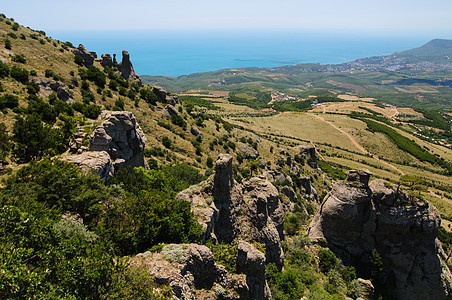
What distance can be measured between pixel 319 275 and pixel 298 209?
15.8 metres

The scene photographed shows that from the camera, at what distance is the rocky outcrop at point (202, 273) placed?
33.6 ft

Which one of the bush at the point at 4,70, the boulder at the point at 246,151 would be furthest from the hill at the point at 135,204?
the boulder at the point at 246,151

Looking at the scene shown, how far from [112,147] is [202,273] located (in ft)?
55.2

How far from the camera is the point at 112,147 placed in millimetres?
23547

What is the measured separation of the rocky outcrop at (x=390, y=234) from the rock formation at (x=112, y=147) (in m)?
21.9

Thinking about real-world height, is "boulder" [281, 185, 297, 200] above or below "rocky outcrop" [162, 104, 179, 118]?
below

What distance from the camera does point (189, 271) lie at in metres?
11.3

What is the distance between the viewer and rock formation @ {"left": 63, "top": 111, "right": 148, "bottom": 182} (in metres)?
19.2

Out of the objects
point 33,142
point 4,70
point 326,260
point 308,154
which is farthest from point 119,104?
point 308,154

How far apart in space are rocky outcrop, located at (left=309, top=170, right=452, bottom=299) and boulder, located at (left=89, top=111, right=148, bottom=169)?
21849 millimetres

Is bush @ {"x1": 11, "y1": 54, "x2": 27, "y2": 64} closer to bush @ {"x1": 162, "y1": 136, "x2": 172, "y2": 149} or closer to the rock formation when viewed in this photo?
bush @ {"x1": 162, "y1": 136, "x2": 172, "y2": 149}

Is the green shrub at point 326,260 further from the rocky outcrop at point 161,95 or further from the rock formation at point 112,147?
the rocky outcrop at point 161,95

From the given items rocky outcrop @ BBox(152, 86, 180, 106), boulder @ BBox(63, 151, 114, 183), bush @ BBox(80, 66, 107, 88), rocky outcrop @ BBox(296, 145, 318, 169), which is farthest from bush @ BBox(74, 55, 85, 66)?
rocky outcrop @ BBox(296, 145, 318, 169)

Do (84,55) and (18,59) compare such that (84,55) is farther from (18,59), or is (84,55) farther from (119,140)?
(119,140)
